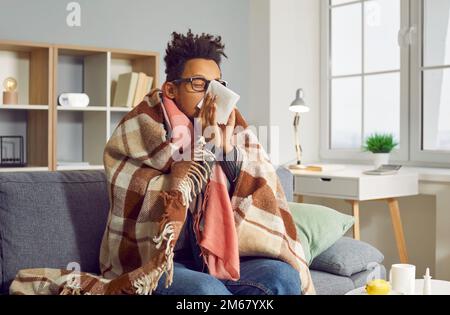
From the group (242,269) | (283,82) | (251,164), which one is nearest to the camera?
(242,269)

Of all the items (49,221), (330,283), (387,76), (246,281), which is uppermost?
(387,76)

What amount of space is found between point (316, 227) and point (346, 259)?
0.49 ft

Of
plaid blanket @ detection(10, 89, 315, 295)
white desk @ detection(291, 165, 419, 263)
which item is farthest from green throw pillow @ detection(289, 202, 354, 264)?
white desk @ detection(291, 165, 419, 263)

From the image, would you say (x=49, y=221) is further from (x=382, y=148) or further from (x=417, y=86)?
(x=417, y=86)

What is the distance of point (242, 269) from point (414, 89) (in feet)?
7.36

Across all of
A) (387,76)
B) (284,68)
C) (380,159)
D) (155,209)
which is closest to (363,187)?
(380,159)

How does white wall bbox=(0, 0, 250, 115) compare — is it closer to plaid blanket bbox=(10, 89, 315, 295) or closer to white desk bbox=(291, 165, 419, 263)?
white desk bbox=(291, 165, 419, 263)

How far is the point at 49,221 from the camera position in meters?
1.82

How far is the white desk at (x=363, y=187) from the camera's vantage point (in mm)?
3178

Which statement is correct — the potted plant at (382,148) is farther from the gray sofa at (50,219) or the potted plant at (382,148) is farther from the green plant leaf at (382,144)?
the gray sofa at (50,219)

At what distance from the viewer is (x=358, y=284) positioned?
226cm

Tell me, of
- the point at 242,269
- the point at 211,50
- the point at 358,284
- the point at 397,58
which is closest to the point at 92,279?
the point at 242,269

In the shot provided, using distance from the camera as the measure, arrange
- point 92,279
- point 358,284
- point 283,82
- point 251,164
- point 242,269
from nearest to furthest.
Result: 1. point 92,279
2. point 242,269
3. point 251,164
4. point 358,284
5. point 283,82

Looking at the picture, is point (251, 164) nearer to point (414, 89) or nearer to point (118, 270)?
point (118, 270)
